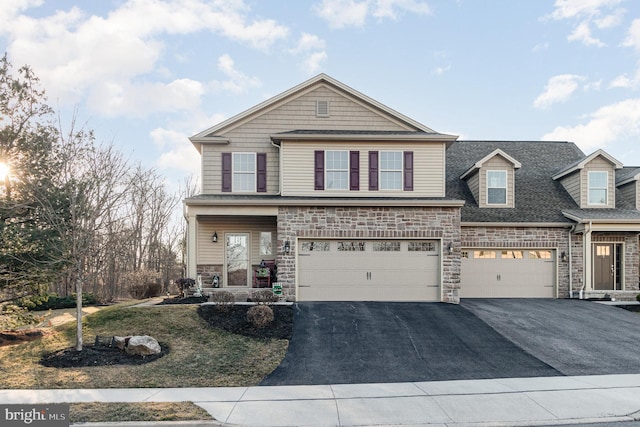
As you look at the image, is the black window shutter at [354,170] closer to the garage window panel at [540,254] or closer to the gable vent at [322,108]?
the gable vent at [322,108]

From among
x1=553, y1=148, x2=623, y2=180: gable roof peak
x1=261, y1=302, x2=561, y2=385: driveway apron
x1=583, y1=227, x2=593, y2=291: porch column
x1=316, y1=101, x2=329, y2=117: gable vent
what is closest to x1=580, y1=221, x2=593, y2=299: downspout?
x1=583, y1=227, x2=593, y2=291: porch column

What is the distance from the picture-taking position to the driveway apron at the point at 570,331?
25.6ft

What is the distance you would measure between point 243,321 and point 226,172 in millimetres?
6505

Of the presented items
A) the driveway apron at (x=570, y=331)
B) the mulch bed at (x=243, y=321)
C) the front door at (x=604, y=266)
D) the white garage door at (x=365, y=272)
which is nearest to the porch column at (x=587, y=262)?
the front door at (x=604, y=266)

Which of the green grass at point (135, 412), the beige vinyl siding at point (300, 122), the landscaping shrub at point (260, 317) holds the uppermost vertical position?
the beige vinyl siding at point (300, 122)

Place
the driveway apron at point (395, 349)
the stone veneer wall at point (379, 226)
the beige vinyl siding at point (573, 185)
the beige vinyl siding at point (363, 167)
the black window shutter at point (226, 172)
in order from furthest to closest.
Result: 1. the beige vinyl siding at point (573, 185)
2. the black window shutter at point (226, 172)
3. the beige vinyl siding at point (363, 167)
4. the stone veneer wall at point (379, 226)
5. the driveway apron at point (395, 349)

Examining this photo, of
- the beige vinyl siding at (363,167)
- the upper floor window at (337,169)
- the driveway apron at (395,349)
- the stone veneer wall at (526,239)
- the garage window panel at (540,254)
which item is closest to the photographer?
the driveway apron at (395,349)

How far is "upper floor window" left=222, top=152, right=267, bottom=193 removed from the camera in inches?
561

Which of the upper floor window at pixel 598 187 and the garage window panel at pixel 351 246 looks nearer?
the garage window panel at pixel 351 246

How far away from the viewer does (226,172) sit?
14281mm

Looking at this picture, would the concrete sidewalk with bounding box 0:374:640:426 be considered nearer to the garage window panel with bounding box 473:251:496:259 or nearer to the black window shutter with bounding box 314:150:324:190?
the garage window panel with bounding box 473:251:496:259

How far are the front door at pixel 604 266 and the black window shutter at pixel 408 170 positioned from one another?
28.2 feet

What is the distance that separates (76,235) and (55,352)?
2.72 metres

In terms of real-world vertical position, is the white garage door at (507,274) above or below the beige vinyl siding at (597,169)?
below
